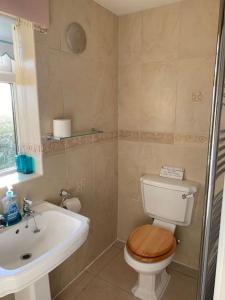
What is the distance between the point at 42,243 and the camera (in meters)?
1.33

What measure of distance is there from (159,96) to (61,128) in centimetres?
93

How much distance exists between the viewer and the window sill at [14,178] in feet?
4.35

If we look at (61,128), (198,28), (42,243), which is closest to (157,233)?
(42,243)

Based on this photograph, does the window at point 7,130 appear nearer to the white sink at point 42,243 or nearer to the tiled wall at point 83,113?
the tiled wall at point 83,113

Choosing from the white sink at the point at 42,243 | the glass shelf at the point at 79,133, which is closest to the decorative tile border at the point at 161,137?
the glass shelf at the point at 79,133

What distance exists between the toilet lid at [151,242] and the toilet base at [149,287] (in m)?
0.25

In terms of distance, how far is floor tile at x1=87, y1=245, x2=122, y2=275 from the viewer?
2.02m

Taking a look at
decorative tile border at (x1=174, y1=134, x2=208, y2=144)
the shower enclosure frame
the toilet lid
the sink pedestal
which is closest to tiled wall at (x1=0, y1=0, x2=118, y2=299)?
the sink pedestal

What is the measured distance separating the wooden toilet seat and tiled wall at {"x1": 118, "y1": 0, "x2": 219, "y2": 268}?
35 centimetres

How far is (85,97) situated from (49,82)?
1.18ft

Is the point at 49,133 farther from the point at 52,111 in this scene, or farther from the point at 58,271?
the point at 58,271

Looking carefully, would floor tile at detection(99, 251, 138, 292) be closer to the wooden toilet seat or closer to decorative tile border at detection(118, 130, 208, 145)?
the wooden toilet seat

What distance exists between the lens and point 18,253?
49.6 inches

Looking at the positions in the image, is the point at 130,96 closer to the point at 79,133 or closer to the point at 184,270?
the point at 79,133
